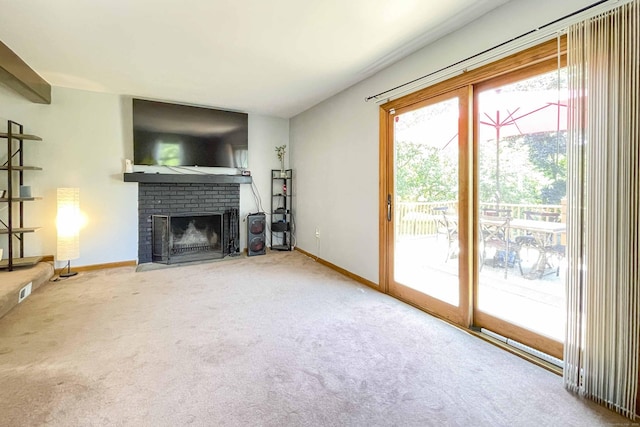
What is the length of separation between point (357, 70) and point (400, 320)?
8.62ft

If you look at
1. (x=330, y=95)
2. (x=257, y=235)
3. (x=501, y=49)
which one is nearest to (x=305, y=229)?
(x=257, y=235)

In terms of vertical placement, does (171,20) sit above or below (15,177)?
above

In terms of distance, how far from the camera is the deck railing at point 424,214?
2.23 m

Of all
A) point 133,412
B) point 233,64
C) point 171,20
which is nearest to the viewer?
point 133,412

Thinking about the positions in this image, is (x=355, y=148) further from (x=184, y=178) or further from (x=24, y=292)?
(x=24, y=292)

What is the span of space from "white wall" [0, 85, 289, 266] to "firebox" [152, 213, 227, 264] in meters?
0.32

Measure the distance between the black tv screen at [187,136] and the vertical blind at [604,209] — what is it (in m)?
4.34

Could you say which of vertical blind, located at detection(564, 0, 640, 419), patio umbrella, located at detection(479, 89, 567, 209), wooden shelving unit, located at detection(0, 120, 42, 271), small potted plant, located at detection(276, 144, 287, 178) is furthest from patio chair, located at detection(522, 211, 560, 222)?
wooden shelving unit, located at detection(0, 120, 42, 271)

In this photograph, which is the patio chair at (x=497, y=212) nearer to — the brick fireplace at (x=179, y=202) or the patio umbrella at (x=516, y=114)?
the patio umbrella at (x=516, y=114)

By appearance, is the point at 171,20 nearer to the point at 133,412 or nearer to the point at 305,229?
the point at 133,412

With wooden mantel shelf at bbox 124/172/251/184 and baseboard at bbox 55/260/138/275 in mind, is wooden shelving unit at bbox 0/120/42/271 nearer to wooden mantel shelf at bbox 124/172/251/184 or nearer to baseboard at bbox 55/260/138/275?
baseboard at bbox 55/260/138/275

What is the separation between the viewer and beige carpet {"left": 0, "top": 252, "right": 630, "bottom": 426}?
1481 millimetres

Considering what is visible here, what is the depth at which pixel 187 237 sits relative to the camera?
4852 mm

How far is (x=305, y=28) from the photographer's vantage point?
7.94 ft
